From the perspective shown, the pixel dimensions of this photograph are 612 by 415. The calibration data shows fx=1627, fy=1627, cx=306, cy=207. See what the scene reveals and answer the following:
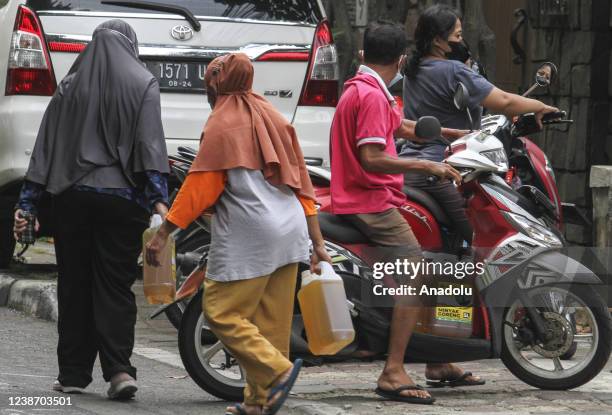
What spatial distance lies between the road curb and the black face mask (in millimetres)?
2923

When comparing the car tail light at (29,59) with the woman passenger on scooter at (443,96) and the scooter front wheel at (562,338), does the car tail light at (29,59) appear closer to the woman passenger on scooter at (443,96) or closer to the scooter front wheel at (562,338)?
the woman passenger on scooter at (443,96)

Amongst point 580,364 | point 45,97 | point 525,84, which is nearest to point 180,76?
point 45,97

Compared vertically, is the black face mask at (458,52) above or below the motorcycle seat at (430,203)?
above

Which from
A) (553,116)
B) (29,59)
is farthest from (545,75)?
(29,59)

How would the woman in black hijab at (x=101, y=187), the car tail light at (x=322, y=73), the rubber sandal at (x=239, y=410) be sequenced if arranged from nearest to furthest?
the rubber sandal at (x=239, y=410), the woman in black hijab at (x=101, y=187), the car tail light at (x=322, y=73)

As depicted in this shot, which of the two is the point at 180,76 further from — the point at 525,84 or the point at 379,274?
the point at 525,84

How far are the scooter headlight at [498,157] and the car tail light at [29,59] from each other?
292 cm

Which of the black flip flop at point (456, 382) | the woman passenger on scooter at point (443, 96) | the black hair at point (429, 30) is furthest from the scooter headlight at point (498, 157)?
the black flip flop at point (456, 382)

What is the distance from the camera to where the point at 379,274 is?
7285 millimetres

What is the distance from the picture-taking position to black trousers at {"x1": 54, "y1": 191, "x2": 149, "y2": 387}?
7.11m

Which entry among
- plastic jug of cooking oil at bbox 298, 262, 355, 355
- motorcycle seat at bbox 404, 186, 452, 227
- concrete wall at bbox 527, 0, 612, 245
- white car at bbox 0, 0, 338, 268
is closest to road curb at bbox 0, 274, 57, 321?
white car at bbox 0, 0, 338, 268

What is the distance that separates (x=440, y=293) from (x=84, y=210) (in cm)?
166

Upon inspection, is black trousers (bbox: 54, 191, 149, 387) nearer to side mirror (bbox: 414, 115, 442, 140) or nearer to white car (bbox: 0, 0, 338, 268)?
side mirror (bbox: 414, 115, 442, 140)

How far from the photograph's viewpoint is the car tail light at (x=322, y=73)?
31.3ft
